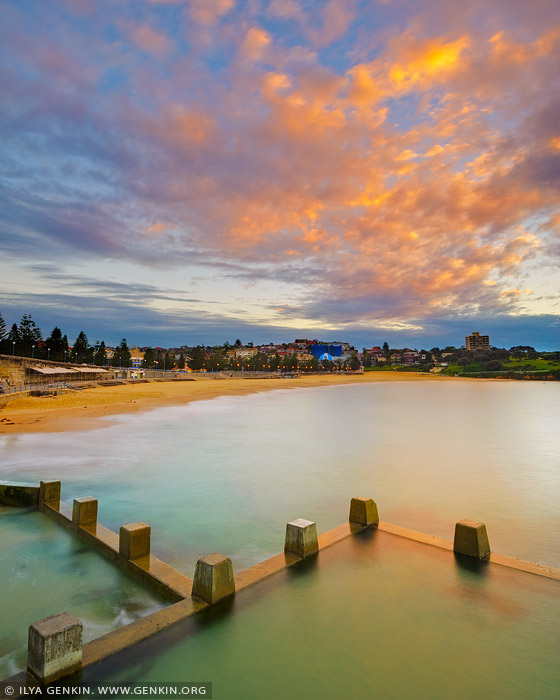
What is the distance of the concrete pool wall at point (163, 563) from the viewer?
5.03 metres

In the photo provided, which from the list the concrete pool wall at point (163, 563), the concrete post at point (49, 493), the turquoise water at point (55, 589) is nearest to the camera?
the concrete pool wall at point (163, 563)

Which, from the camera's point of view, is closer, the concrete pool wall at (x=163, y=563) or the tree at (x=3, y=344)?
the concrete pool wall at (x=163, y=563)

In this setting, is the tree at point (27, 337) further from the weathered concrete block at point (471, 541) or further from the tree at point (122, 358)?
the weathered concrete block at point (471, 541)

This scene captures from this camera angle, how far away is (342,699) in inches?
170

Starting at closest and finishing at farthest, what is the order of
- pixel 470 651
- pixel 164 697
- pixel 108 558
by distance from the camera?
pixel 164 697
pixel 470 651
pixel 108 558

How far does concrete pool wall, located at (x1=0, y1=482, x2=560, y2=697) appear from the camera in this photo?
5.03m

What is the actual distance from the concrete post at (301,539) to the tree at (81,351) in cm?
11045

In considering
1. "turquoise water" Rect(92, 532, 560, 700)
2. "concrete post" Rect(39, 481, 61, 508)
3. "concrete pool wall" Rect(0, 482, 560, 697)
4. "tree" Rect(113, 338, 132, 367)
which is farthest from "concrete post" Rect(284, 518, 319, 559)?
"tree" Rect(113, 338, 132, 367)

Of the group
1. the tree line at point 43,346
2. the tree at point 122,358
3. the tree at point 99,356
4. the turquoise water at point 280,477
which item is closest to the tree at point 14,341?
the tree line at point 43,346

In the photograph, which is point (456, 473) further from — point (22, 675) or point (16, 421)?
point (16, 421)

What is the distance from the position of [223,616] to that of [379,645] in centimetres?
212

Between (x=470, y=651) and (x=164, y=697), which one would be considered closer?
(x=164, y=697)

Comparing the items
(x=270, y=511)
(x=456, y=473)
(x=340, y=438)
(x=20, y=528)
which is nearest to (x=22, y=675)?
(x=20, y=528)

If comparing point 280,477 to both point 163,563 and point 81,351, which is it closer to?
point 163,563
